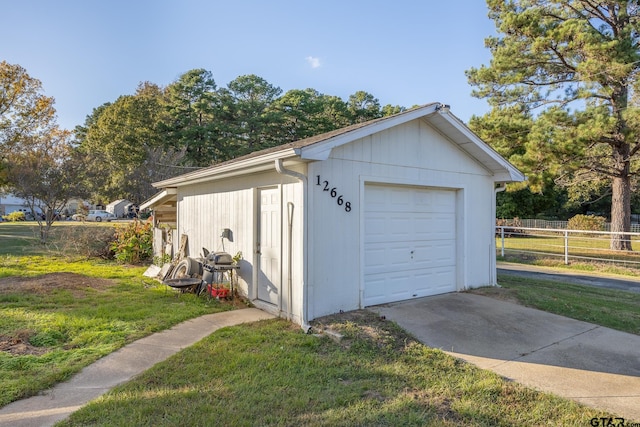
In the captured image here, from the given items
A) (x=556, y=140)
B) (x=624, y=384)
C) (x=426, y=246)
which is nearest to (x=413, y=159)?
(x=426, y=246)

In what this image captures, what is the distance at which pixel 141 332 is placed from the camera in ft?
16.8

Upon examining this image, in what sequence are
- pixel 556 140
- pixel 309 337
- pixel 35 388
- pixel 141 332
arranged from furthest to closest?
1. pixel 556 140
2. pixel 141 332
3. pixel 309 337
4. pixel 35 388

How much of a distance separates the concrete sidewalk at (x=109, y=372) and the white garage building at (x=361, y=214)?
1.09 meters

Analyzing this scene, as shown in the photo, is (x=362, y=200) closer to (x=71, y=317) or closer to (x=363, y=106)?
(x=71, y=317)

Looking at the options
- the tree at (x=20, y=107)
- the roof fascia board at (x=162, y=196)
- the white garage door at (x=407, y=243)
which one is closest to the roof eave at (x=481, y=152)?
the white garage door at (x=407, y=243)

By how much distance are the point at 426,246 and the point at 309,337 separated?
3.17 metres

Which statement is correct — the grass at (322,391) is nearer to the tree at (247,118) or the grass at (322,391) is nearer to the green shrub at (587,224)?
the green shrub at (587,224)

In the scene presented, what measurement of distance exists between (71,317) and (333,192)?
443cm

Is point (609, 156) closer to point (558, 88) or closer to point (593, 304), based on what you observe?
point (558, 88)

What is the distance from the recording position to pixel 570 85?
15172 millimetres

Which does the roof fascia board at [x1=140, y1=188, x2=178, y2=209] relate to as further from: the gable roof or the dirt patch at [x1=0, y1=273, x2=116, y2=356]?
the dirt patch at [x1=0, y1=273, x2=116, y2=356]

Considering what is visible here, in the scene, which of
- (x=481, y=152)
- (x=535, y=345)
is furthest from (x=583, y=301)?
(x=481, y=152)

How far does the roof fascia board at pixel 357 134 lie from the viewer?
492 cm

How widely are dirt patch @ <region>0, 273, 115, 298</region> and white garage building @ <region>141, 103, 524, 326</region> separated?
2.53 meters
